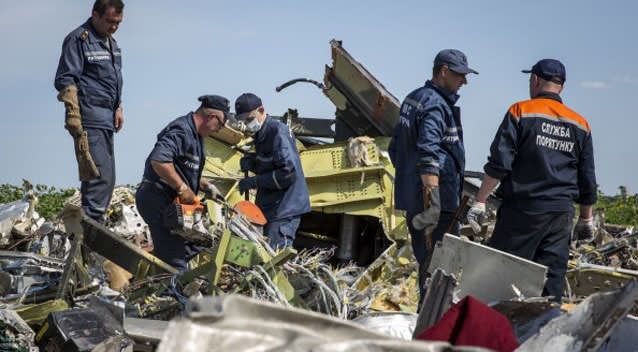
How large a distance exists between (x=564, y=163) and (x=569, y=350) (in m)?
2.76

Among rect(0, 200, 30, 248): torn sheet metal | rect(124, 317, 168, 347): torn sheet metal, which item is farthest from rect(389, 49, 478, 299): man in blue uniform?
rect(0, 200, 30, 248): torn sheet metal

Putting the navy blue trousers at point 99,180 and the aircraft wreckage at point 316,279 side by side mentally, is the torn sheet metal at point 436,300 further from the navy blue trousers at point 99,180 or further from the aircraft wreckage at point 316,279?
the navy blue trousers at point 99,180

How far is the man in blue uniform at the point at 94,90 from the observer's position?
770 cm

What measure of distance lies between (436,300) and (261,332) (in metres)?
2.22

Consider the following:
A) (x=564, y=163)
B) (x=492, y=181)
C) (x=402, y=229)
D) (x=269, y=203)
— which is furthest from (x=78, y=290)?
(x=402, y=229)

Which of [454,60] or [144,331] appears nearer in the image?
[144,331]

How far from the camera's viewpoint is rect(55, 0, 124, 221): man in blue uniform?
770cm

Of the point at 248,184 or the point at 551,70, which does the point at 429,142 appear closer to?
the point at 551,70

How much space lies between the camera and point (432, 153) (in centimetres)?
705

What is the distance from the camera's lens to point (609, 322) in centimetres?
391

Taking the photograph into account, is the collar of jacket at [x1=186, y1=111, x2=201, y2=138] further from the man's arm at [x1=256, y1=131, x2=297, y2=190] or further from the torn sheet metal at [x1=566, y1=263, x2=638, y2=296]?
the torn sheet metal at [x1=566, y1=263, x2=638, y2=296]

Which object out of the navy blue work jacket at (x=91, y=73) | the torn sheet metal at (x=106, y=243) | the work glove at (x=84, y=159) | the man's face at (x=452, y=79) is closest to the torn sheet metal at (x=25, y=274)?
the torn sheet metal at (x=106, y=243)

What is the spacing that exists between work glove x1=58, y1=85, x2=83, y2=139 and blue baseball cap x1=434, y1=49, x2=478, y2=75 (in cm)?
263

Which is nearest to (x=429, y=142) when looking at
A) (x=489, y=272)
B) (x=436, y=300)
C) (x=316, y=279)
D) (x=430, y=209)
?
(x=430, y=209)
